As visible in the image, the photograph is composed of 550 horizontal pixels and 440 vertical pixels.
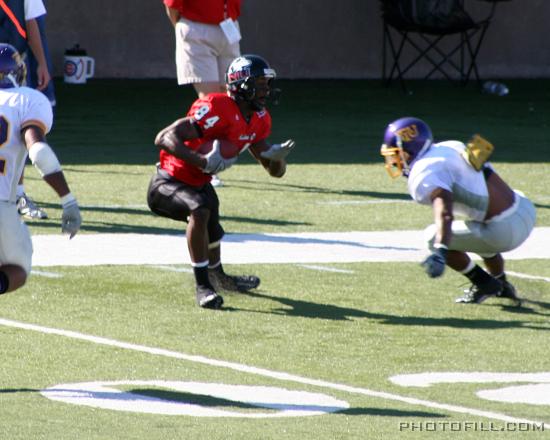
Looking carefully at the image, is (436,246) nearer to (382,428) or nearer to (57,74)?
(382,428)

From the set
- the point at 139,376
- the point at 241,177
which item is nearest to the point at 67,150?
the point at 241,177

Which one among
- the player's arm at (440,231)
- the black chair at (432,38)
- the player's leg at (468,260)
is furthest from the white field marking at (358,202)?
the black chair at (432,38)

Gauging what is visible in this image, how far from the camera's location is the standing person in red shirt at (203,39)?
1248cm

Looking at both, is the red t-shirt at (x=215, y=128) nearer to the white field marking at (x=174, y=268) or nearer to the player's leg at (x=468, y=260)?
the white field marking at (x=174, y=268)

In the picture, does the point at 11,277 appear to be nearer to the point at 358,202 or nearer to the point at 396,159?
the point at 396,159

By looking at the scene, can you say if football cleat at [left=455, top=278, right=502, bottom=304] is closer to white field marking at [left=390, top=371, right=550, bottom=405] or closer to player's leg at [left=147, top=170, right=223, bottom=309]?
player's leg at [left=147, top=170, right=223, bottom=309]

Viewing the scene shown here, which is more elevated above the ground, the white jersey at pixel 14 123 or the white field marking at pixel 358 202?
the white jersey at pixel 14 123

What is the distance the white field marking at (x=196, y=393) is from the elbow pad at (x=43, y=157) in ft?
3.07

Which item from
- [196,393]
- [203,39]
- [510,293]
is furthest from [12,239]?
[203,39]

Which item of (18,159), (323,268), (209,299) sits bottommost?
(323,268)

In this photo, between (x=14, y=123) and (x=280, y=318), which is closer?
(x=14, y=123)

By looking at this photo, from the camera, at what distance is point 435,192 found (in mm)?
8062

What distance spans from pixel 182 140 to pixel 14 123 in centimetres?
175

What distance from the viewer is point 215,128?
859 cm
